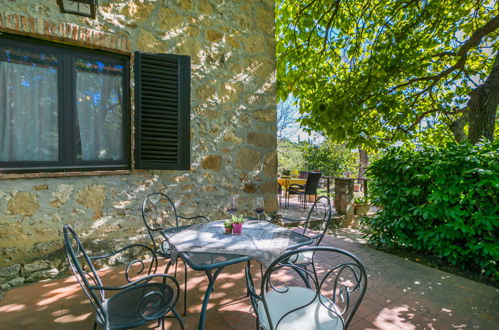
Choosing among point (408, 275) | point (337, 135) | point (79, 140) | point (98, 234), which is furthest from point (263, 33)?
point (408, 275)

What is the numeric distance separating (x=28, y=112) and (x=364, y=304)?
328cm

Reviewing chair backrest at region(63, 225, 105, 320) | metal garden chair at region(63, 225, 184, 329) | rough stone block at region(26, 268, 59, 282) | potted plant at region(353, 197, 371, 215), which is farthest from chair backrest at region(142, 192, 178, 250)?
potted plant at region(353, 197, 371, 215)

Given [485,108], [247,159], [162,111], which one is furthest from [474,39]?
[162,111]

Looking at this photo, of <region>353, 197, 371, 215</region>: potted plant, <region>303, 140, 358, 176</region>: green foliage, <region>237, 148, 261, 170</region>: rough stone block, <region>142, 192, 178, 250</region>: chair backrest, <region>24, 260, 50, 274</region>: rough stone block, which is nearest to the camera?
<region>24, 260, 50, 274</region>: rough stone block

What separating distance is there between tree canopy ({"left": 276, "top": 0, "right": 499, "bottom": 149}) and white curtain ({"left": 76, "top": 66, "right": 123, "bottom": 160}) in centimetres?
258

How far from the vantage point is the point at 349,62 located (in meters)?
4.84

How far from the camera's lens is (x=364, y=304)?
2.05m

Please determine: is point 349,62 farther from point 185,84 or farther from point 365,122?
point 185,84

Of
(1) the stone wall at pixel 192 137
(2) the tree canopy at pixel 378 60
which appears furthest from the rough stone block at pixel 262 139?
(2) the tree canopy at pixel 378 60

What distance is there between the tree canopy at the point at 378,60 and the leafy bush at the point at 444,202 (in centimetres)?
115

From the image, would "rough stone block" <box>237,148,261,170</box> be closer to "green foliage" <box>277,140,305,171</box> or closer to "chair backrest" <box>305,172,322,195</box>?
"chair backrest" <box>305,172,322,195</box>

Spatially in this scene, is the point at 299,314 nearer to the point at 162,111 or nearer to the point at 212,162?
the point at 212,162

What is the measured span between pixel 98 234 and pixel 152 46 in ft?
6.60

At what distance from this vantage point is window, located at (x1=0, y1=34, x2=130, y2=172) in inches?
88.3
